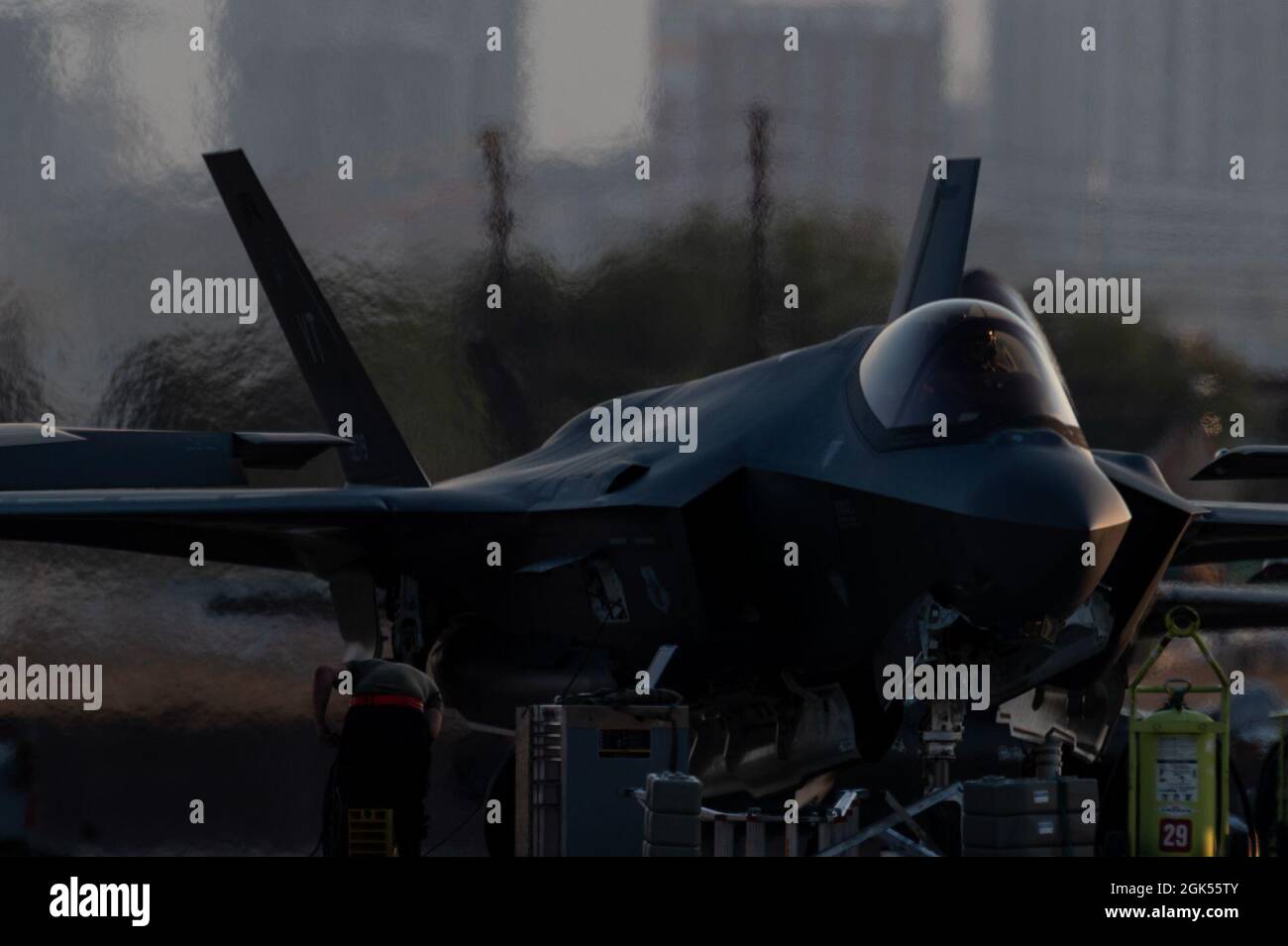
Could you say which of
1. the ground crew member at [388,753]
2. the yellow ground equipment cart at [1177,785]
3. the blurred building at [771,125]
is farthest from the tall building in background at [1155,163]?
the ground crew member at [388,753]

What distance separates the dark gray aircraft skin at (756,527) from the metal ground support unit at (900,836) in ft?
2.69

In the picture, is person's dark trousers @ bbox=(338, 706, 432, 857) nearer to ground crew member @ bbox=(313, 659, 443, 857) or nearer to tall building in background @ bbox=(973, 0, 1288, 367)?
ground crew member @ bbox=(313, 659, 443, 857)

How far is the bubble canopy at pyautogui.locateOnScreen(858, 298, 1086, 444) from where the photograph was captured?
10516 mm

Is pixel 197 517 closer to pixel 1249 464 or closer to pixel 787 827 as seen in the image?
pixel 787 827

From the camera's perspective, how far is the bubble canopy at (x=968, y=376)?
10516 millimetres

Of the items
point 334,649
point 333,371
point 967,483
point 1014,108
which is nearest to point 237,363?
point 333,371

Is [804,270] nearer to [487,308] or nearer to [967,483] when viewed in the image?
[487,308]

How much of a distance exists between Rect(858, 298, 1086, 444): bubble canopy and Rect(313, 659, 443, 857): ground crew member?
114 inches

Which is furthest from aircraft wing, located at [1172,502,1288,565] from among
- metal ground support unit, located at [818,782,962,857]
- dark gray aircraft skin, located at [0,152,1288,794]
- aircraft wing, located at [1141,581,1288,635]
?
metal ground support unit, located at [818,782,962,857]

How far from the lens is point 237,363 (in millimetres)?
16422

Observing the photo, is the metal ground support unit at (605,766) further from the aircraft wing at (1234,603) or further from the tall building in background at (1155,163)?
the tall building in background at (1155,163)
